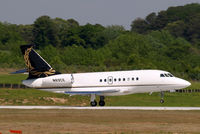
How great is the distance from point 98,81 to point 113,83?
142cm

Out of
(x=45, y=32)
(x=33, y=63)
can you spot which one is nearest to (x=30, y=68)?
(x=33, y=63)

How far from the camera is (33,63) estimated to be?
150ft

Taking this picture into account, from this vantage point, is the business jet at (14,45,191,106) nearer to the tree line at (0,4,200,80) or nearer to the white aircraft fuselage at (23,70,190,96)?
the white aircraft fuselage at (23,70,190,96)

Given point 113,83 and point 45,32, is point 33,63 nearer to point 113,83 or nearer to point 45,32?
point 113,83

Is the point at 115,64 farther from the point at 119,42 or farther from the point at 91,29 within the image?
the point at 91,29

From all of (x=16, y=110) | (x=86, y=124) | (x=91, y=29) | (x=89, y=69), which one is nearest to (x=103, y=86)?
(x=16, y=110)

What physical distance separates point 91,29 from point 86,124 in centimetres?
13392

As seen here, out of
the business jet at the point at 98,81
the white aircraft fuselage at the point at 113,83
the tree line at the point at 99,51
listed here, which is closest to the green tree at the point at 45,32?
the tree line at the point at 99,51

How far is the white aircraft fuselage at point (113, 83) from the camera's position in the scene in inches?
1747

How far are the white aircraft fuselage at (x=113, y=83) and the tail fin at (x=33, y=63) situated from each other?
50 cm

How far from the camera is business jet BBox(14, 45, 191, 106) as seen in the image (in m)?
44.4

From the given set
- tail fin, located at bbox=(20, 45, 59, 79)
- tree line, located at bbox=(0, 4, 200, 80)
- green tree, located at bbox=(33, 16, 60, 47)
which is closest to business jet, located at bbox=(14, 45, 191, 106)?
tail fin, located at bbox=(20, 45, 59, 79)

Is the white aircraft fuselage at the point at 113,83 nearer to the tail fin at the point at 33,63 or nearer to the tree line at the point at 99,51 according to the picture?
the tail fin at the point at 33,63

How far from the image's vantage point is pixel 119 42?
121 metres
